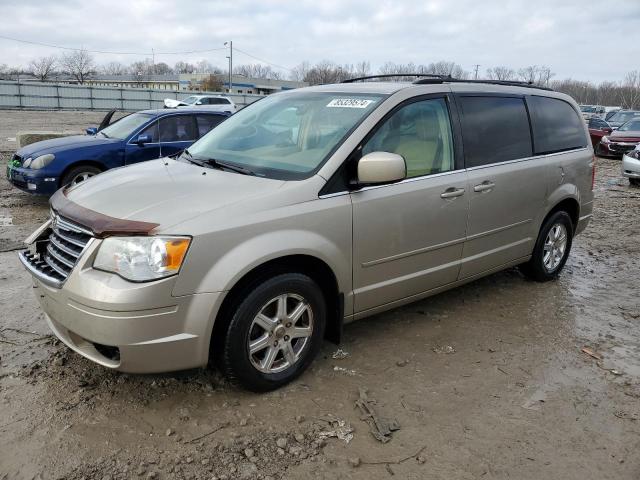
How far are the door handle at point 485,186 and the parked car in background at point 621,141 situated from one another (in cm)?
1553

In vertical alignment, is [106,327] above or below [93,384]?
above

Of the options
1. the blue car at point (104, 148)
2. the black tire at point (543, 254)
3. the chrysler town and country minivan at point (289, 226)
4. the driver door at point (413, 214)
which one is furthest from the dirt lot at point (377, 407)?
the blue car at point (104, 148)

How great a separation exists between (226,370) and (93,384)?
34.9 inches

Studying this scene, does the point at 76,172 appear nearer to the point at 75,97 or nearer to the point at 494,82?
the point at 494,82

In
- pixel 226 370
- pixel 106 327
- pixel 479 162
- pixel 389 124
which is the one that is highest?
pixel 389 124

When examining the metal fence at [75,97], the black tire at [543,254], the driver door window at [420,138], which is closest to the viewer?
the driver door window at [420,138]

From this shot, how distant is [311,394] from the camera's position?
3230 millimetres

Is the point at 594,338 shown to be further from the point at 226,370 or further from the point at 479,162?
the point at 226,370

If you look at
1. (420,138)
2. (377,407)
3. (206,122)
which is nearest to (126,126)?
(206,122)

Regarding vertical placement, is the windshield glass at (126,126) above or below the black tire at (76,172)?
above

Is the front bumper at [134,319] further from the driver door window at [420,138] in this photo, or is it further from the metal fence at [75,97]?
the metal fence at [75,97]

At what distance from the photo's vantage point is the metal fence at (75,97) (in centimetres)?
3744

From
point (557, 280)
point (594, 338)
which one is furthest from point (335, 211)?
point (557, 280)

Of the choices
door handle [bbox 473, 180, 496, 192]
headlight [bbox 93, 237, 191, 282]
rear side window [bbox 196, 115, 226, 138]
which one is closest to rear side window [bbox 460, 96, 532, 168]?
door handle [bbox 473, 180, 496, 192]
